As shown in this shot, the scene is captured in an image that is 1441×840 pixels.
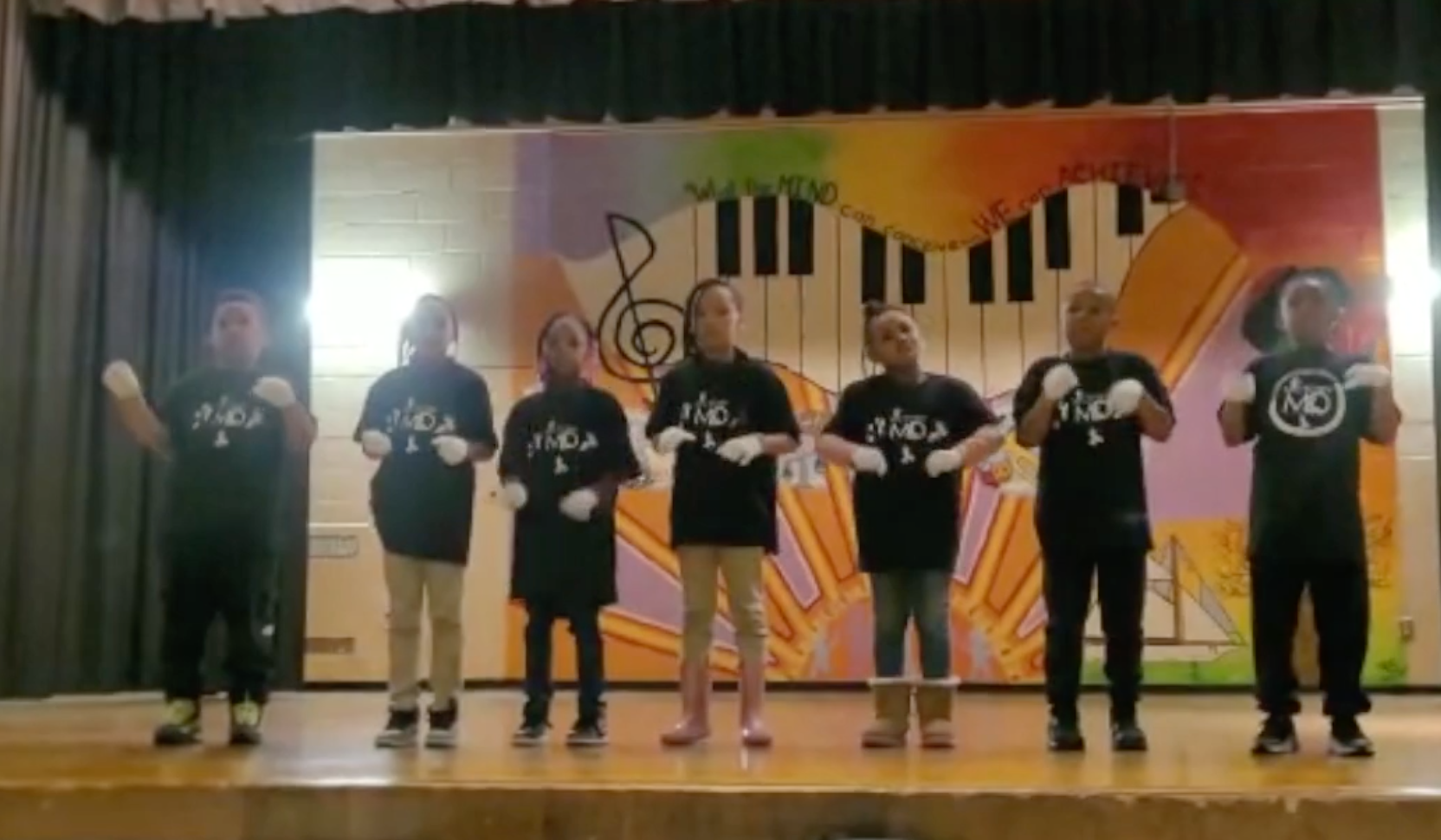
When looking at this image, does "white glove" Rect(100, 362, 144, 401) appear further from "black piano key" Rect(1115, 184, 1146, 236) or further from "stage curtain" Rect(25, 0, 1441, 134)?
"black piano key" Rect(1115, 184, 1146, 236)

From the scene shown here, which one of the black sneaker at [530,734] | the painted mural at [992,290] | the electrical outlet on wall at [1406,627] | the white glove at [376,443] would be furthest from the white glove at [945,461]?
the electrical outlet on wall at [1406,627]

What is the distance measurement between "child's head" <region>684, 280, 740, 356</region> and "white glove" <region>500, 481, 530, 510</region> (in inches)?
20.7

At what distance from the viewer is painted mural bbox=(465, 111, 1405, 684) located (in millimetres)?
6008

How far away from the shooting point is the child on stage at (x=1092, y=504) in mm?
3613

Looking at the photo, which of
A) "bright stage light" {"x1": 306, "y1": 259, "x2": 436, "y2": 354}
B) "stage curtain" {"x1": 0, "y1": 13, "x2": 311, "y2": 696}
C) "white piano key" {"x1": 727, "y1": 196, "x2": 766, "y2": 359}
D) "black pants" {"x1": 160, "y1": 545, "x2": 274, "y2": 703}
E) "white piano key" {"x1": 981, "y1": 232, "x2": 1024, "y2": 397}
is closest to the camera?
"black pants" {"x1": 160, "y1": 545, "x2": 274, "y2": 703}

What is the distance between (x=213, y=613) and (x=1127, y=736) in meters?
2.13

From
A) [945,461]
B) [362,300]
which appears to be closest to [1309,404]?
[945,461]

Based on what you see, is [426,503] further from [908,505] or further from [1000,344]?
[1000,344]

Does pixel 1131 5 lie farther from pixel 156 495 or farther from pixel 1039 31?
pixel 156 495

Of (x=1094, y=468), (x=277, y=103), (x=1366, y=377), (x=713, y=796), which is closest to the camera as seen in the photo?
(x=713, y=796)

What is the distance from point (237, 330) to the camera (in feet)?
12.9

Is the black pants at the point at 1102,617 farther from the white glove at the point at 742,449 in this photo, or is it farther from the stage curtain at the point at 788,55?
the stage curtain at the point at 788,55

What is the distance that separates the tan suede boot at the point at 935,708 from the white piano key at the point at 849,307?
2504mm

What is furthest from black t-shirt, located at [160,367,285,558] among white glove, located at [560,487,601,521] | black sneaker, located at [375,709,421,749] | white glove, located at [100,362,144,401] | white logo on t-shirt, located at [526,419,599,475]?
white glove, located at [560,487,601,521]
